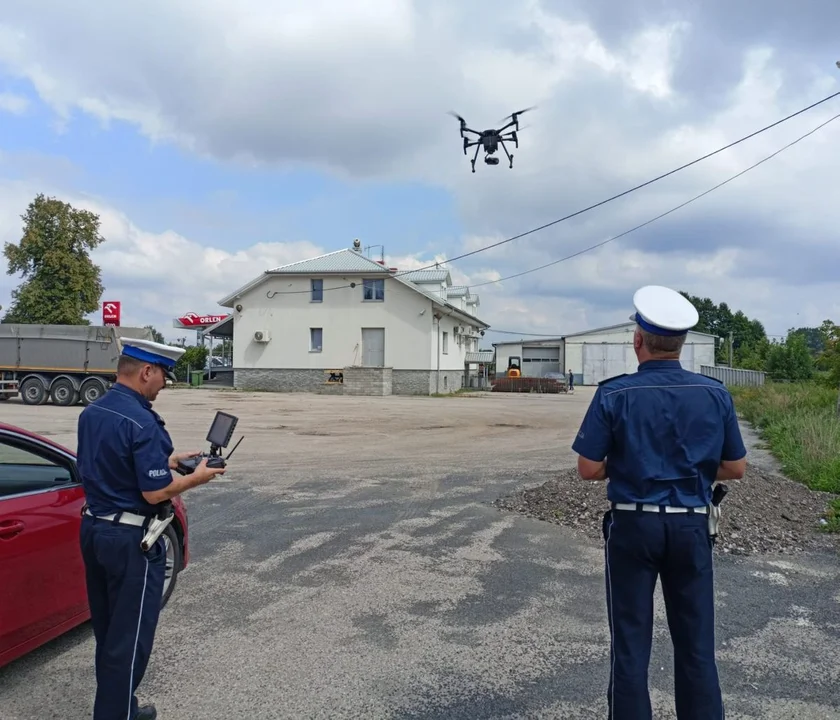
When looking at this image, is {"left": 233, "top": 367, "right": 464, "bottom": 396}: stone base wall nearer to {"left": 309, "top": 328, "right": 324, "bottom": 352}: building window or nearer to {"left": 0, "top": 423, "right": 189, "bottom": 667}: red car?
{"left": 309, "top": 328, "right": 324, "bottom": 352}: building window

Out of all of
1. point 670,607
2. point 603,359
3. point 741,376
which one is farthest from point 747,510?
point 603,359

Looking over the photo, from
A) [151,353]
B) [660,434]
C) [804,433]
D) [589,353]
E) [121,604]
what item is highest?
[589,353]

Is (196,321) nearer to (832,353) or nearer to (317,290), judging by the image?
(317,290)

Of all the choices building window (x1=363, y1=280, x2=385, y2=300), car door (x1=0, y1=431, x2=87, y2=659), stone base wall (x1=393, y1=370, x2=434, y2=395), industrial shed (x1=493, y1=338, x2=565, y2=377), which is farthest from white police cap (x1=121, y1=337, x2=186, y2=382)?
industrial shed (x1=493, y1=338, x2=565, y2=377)

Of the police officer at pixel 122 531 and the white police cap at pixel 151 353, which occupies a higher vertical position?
the white police cap at pixel 151 353

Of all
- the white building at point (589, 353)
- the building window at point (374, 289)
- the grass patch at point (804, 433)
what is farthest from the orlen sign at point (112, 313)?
the white building at point (589, 353)

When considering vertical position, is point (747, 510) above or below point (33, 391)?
below

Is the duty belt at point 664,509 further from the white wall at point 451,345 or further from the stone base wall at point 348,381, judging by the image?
the white wall at point 451,345
